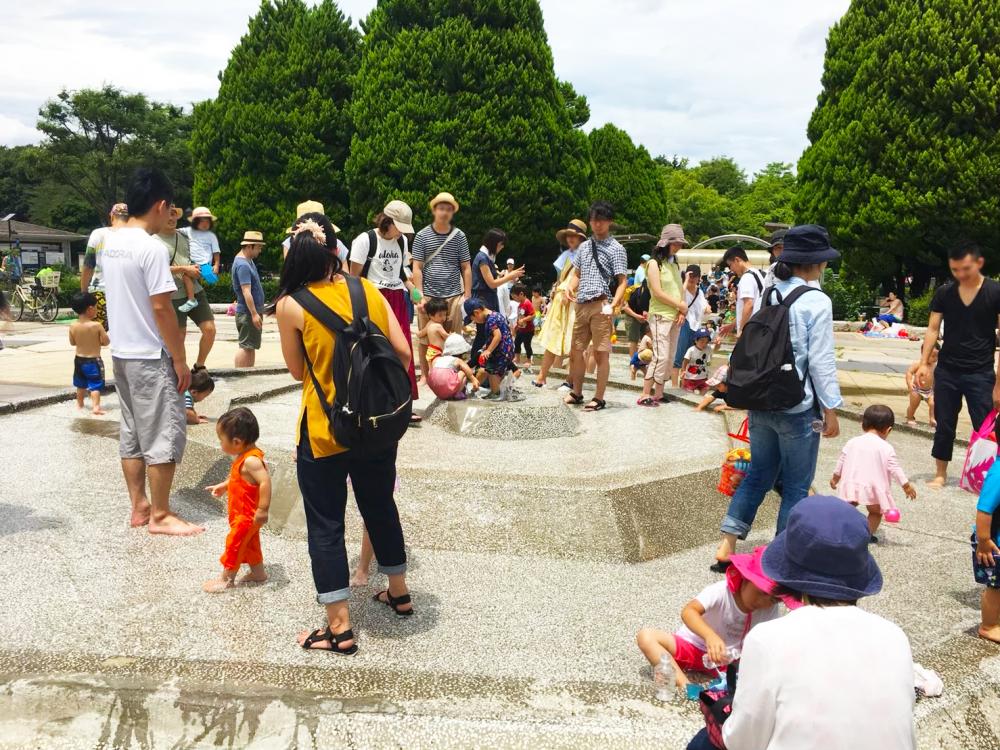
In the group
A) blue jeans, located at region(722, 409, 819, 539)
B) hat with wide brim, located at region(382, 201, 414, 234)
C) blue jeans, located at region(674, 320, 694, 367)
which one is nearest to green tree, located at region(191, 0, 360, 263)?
blue jeans, located at region(674, 320, 694, 367)

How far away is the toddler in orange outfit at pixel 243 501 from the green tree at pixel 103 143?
152ft

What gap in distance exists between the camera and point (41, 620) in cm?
349

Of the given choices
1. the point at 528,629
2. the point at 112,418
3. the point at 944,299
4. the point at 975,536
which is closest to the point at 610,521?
the point at 528,629

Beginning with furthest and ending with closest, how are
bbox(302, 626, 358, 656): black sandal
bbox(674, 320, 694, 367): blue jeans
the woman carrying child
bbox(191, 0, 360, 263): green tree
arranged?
bbox(191, 0, 360, 263): green tree, bbox(674, 320, 694, 367): blue jeans, the woman carrying child, bbox(302, 626, 358, 656): black sandal

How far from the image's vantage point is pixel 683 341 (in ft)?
30.0

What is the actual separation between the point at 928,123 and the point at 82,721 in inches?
1012

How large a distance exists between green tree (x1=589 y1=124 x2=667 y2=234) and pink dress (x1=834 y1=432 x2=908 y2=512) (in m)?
37.0

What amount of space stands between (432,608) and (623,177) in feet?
131

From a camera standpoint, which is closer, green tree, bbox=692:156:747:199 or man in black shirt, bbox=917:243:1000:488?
man in black shirt, bbox=917:243:1000:488

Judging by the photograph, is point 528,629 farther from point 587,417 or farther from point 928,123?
point 928,123

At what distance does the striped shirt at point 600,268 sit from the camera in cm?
739

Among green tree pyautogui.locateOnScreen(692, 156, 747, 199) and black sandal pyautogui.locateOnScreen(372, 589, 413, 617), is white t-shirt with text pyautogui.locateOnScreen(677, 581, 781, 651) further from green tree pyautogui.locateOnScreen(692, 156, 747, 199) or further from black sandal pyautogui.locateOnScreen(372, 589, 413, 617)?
green tree pyautogui.locateOnScreen(692, 156, 747, 199)

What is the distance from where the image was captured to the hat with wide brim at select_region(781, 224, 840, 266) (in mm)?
3939

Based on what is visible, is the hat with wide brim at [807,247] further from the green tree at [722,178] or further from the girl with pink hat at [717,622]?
the green tree at [722,178]
